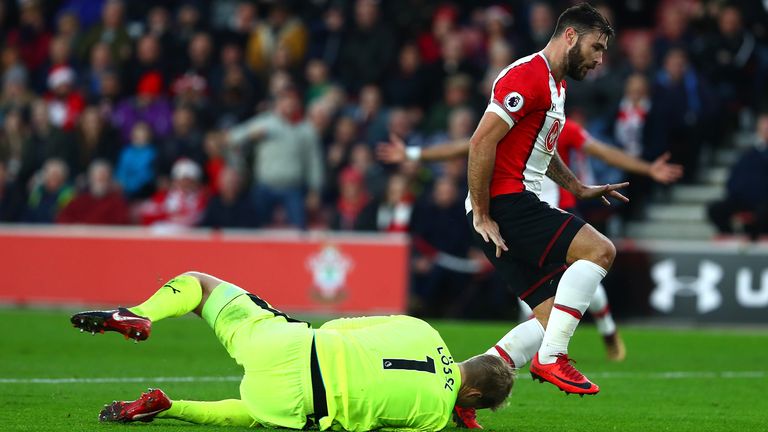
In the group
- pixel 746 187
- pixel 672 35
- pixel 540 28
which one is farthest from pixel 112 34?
pixel 746 187

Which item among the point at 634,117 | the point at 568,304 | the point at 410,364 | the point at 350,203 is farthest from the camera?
the point at 350,203

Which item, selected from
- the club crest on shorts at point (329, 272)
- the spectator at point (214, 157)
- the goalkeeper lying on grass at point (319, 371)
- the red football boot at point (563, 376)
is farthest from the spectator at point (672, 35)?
the goalkeeper lying on grass at point (319, 371)

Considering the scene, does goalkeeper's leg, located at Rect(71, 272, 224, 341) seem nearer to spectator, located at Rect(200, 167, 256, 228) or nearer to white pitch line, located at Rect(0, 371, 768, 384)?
white pitch line, located at Rect(0, 371, 768, 384)

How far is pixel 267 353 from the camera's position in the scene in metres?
7.12

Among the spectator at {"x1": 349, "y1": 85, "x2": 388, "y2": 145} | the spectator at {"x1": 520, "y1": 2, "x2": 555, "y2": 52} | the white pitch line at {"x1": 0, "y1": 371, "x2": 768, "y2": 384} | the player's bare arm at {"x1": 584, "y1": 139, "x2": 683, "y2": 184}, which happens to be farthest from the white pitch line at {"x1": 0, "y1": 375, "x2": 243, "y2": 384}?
the spectator at {"x1": 520, "y1": 2, "x2": 555, "y2": 52}

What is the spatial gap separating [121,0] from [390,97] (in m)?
5.59

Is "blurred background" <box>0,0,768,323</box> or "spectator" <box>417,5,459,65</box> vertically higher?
"spectator" <box>417,5,459,65</box>

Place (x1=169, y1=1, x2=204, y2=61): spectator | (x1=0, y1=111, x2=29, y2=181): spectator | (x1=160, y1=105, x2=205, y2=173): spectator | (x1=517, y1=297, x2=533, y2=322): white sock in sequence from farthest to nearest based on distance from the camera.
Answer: (x1=169, y1=1, x2=204, y2=61): spectator → (x1=0, y1=111, x2=29, y2=181): spectator → (x1=160, y1=105, x2=205, y2=173): spectator → (x1=517, y1=297, x2=533, y2=322): white sock

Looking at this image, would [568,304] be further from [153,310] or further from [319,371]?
[153,310]

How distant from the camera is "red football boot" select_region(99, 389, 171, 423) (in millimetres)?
7379

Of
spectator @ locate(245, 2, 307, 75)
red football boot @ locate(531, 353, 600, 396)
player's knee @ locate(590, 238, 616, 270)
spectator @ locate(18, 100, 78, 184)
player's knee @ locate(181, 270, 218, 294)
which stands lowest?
spectator @ locate(18, 100, 78, 184)

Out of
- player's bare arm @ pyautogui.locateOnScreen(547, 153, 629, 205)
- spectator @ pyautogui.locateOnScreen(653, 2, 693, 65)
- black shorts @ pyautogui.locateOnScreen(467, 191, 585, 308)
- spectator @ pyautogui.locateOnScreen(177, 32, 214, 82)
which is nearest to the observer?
black shorts @ pyautogui.locateOnScreen(467, 191, 585, 308)

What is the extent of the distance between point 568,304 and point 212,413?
217 cm

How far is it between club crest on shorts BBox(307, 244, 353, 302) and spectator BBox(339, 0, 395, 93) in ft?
13.1
